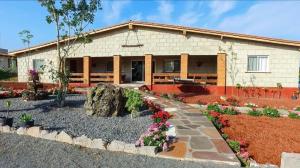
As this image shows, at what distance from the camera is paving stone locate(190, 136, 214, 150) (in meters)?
6.37

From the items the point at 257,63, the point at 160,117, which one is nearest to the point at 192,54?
the point at 257,63

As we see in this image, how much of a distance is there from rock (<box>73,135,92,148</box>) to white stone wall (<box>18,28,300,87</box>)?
13.2 m

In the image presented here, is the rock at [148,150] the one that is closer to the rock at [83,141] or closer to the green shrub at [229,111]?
the rock at [83,141]

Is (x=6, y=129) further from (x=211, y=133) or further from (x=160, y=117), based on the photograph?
(x=211, y=133)

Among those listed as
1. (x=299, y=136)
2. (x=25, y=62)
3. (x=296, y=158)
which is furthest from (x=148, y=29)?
(x=296, y=158)

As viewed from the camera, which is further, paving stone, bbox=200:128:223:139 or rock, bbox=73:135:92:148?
paving stone, bbox=200:128:223:139

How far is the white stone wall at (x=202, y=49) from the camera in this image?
17.0m

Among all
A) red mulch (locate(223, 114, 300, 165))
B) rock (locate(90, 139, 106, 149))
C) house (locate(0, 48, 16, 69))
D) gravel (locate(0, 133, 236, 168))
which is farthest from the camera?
house (locate(0, 48, 16, 69))

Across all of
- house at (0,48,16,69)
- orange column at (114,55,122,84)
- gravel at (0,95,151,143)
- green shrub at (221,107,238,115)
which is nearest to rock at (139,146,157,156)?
gravel at (0,95,151,143)

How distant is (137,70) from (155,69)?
1.79 metres

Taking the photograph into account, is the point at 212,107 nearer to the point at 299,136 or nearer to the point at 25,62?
the point at 299,136

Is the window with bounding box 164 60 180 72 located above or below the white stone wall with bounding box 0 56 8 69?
below

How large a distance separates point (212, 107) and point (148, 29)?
9.52m

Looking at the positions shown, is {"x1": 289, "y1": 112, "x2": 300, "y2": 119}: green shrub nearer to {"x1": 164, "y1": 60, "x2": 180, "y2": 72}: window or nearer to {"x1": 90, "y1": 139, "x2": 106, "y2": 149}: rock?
{"x1": 90, "y1": 139, "x2": 106, "y2": 149}: rock
